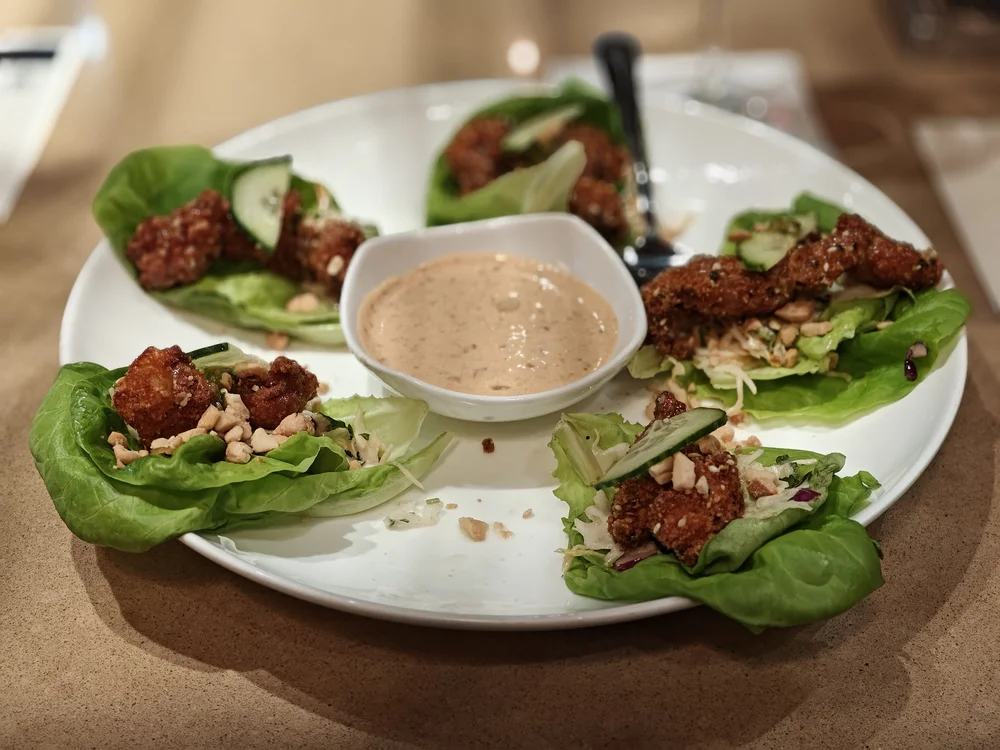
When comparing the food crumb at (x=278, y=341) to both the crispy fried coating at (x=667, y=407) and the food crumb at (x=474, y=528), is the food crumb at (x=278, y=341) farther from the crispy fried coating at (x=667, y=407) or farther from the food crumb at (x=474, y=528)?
the crispy fried coating at (x=667, y=407)

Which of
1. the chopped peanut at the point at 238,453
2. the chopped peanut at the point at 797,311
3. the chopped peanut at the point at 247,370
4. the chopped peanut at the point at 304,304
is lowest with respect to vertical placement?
the chopped peanut at the point at 797,311

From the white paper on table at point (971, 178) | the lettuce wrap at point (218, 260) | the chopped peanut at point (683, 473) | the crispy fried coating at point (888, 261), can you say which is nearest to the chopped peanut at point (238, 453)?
the lettuce wrap at point (218, 260)

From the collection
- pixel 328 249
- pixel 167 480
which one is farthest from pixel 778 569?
pixel 328 249

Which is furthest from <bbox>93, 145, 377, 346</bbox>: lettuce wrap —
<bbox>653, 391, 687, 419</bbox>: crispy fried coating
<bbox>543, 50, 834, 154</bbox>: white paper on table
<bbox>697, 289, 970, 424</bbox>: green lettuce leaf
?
<bbox>543, 50, 834, 154</bbox>: white paper on table

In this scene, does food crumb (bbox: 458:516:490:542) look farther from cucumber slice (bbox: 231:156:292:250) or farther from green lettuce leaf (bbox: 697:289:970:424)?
cucumber slice (bbox: 231:156:292:250)

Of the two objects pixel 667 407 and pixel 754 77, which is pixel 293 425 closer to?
pixel 667 407
